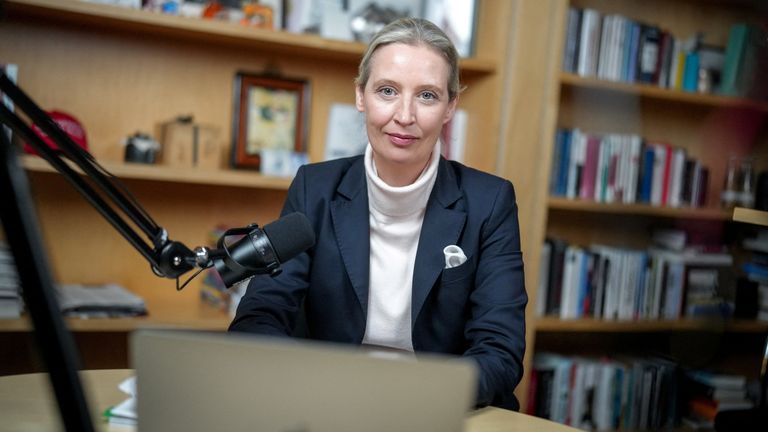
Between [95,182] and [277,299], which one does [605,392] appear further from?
[95,182]

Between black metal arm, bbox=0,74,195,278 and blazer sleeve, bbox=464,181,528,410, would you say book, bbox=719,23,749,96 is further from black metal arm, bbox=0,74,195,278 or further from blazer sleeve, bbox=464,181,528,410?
black metal arm, bbox=0,74,195,278


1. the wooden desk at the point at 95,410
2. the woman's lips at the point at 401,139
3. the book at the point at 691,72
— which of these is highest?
the book at the point at 691,72

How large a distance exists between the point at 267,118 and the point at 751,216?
1589mm

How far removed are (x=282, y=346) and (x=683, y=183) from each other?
8.23 feet

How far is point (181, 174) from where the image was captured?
230 cm

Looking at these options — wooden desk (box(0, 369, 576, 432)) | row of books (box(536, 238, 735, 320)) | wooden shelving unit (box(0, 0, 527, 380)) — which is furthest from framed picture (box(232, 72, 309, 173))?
wooden desk (box(0, 369, 576, 432))

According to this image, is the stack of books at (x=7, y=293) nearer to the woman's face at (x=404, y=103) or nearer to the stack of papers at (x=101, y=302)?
the stack of papers at (x=101, y=302)

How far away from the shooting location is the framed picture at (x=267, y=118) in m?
2.54

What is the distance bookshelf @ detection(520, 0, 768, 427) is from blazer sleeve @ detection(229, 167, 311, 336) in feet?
4.00

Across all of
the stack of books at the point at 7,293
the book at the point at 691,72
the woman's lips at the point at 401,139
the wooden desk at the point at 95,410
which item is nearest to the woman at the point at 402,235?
the woman's lips at the point at 401,139

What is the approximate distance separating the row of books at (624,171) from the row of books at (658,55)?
0.23 meters

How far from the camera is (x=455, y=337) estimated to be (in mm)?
1699

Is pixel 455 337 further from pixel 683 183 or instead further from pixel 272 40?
pixel 683 183

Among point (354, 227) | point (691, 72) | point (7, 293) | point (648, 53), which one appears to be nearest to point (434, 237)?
point (354, 227)
